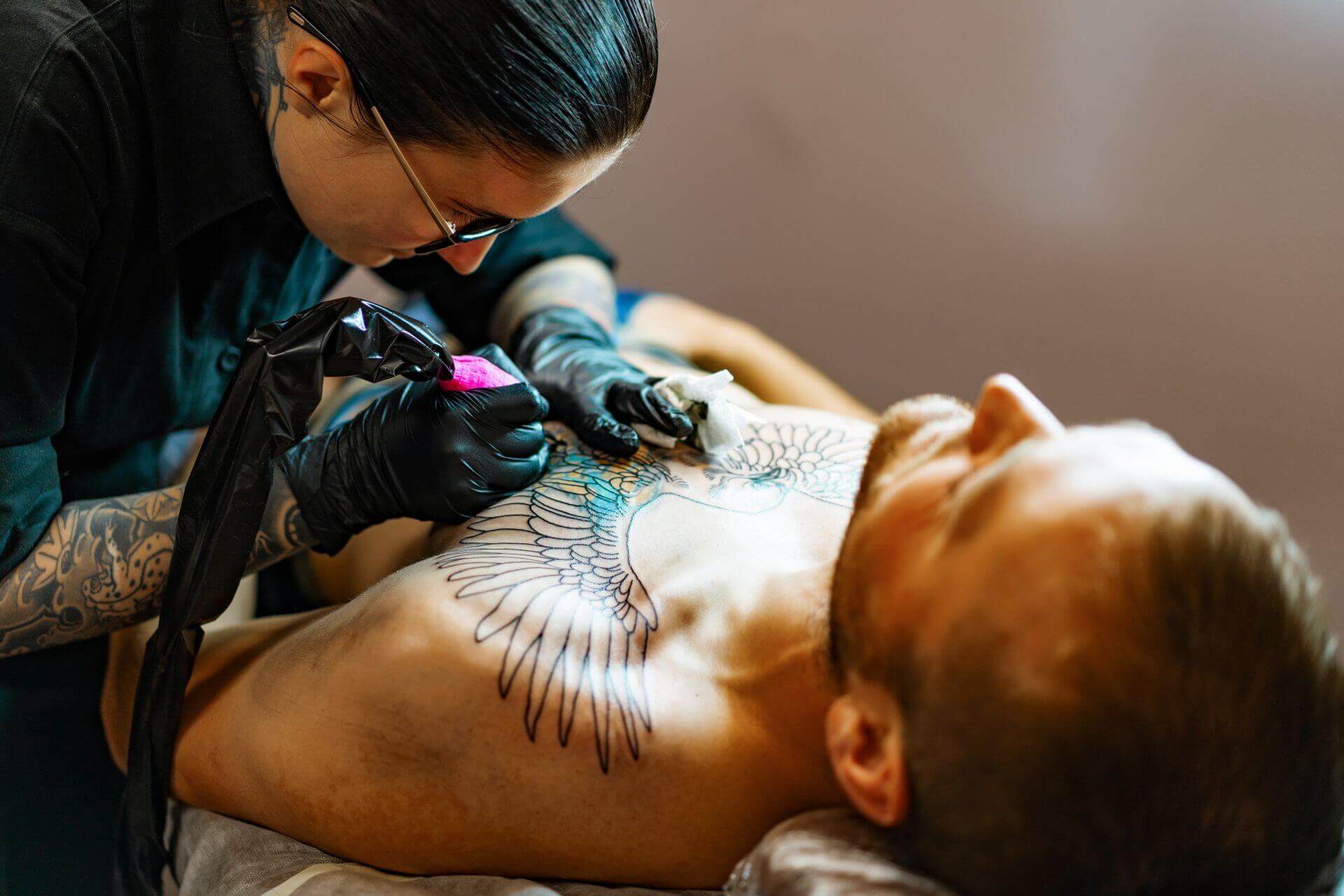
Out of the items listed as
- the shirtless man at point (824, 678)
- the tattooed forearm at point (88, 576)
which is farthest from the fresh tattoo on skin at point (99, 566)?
the shirtless man at point (824, 678)

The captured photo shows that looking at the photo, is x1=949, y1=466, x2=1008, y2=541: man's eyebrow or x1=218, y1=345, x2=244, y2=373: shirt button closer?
x1=949, y1=466, x2=1008, y2=541: man's eyebrow

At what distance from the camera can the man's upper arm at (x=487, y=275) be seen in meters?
1.94

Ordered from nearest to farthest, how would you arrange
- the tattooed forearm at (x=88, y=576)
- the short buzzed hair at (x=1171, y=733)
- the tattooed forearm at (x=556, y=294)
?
the short buzzed hair at (x=1171, y=733) → the tattooed forearm at (x=88, y=576) → the tattooed forearm at (x=556, y=294)

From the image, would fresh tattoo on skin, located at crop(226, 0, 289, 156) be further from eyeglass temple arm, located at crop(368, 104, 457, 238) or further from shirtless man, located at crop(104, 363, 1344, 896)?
shirtless man, located at crop(104, 363, 1344, 896)

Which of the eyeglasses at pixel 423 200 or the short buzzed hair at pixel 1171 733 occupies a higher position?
the eyeglasses at pixel 423 200

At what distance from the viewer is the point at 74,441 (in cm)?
147

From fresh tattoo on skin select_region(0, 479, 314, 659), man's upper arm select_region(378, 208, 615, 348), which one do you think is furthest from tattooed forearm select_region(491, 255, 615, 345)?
fresh tattoo on skin select_region(0, 479, 314, 659)

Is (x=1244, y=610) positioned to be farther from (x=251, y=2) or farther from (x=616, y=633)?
(x=251, y=2)

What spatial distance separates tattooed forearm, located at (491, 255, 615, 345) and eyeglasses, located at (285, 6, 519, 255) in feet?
1.62

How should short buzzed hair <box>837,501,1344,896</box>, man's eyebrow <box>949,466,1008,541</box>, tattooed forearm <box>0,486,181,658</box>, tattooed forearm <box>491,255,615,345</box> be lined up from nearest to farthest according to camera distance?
short buzzed hair <box>837,501,1344,896</box> → man's eyebrow <box>949,466,1008,541</box> → tattooed forearm <box>0,486,181,658</box> → tattooed forearm <box>491,255,615,345</box>

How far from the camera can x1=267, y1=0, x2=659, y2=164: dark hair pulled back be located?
3.64 feet

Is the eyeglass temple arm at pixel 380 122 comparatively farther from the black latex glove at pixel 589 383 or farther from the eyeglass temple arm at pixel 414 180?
the black latex glove at pixel 589 383

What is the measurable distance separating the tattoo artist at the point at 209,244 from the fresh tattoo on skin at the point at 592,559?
0.18ft

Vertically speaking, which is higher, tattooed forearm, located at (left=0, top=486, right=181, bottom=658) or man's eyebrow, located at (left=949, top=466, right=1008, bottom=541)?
man's eyebrow, located at (left=949, top=466, right=1008, bottom=541)
